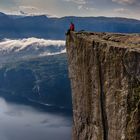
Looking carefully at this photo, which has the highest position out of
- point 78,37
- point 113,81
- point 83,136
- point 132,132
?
point 78,37

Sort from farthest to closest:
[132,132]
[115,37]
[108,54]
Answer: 1. [115,37]
2. [108,54]
3. [132,132]

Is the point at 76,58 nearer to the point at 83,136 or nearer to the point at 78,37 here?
the point at 78,37

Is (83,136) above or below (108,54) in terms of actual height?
below

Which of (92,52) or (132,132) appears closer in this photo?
(132,132)

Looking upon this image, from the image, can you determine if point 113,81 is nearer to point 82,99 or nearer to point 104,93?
point 104,93

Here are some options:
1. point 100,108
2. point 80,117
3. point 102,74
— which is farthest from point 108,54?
point 80,117

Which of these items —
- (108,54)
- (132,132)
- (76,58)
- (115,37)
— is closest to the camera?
(132,132)

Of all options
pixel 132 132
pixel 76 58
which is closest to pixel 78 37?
pixel 76 58
